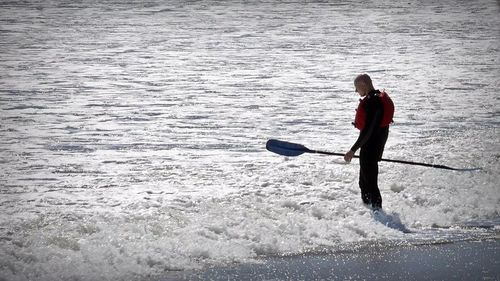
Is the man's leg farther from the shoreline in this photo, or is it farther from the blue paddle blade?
the shoreline

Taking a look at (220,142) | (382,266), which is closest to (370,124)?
(382,266)

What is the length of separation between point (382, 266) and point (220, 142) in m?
5.28

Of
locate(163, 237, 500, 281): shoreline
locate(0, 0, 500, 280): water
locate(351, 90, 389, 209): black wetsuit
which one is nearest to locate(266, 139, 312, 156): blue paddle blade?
locate(0, 0, 500, 280): water

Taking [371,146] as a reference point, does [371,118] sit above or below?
above

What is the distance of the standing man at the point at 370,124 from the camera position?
7246mm

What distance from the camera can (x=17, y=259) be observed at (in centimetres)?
624

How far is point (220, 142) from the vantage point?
1098cm

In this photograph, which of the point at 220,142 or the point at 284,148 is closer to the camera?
the point at 284,148

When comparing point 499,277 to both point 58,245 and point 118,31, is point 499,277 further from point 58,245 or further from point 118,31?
point 118,31

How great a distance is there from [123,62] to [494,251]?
1340 centimetres

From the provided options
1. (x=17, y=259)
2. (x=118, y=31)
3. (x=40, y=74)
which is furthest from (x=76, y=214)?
(x=118, y=31)

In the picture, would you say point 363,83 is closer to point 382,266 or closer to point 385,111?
point 385,111

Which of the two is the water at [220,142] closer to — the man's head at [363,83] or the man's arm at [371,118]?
the man's arm at [371,118]

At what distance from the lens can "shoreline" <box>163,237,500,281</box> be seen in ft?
18.7
